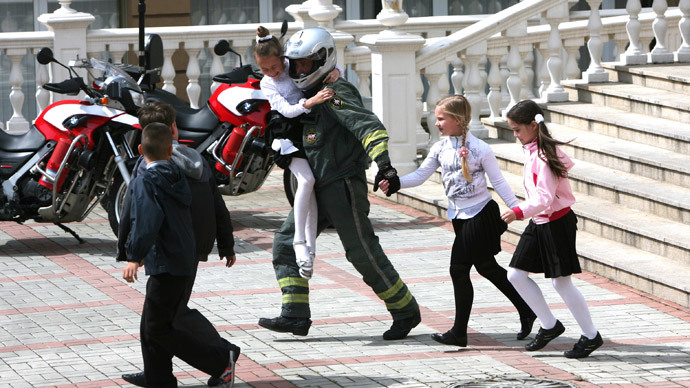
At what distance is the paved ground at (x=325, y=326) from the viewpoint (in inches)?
305

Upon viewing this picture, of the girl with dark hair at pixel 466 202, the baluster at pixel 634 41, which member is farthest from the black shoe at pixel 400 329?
the baluster at pixel 634 41

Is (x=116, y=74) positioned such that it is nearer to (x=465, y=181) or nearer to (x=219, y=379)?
(x=465, y=181)

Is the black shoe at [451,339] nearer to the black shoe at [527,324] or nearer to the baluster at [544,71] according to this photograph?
the black shoe at [527,324]

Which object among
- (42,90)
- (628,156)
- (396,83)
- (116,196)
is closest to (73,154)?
(116,196)

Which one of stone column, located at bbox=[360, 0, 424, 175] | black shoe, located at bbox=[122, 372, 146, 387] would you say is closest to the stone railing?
stone column, located at bbox=[360, 0, 424, 175]

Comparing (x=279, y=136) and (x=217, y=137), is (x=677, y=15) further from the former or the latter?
(x=279, y=136)

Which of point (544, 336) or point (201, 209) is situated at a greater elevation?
point (201, 209)

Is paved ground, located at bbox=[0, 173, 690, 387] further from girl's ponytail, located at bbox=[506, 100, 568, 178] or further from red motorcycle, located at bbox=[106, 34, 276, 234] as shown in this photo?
girl's ponytail, located at bbox=[506, 100, 568, 178]

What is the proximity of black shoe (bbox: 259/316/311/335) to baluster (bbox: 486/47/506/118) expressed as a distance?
5995 millimetres

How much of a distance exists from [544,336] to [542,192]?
83cm

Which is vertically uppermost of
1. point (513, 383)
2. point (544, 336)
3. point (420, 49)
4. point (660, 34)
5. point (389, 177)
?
point (660, 34)

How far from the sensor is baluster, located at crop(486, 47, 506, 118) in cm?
1388

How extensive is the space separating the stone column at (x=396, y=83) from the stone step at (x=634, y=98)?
65.8 inches

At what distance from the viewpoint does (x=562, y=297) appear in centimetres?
804
